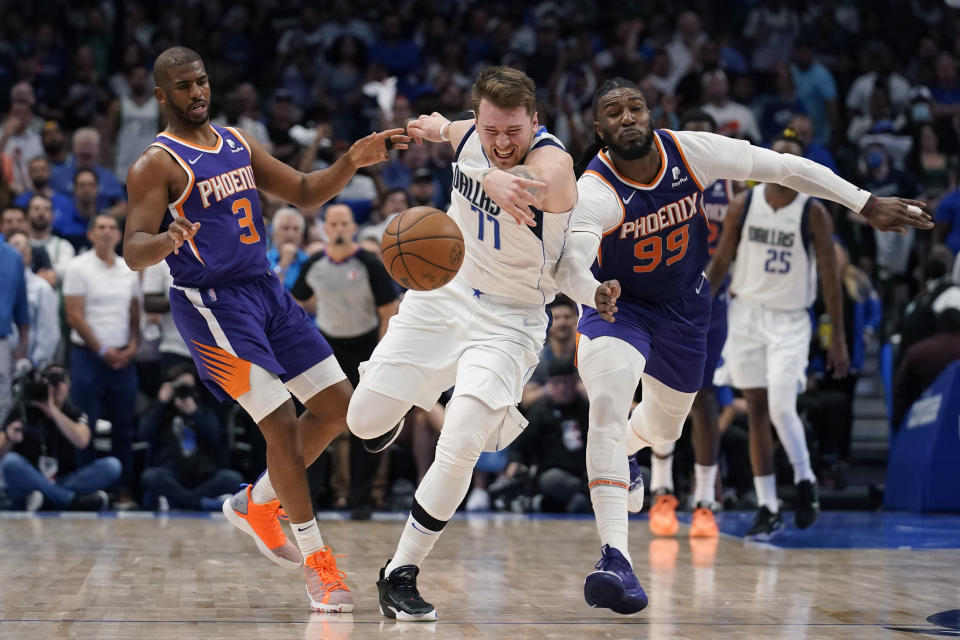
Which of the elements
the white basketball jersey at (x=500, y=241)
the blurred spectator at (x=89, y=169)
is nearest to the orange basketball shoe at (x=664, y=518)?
the white basketball jersey at (x=500, y=241)

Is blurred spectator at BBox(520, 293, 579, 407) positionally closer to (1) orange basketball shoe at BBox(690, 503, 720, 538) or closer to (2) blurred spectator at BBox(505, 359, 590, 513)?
(2) blurred spectator at BBox(505, 359, 590, 513)

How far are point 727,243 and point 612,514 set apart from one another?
3.39 meters

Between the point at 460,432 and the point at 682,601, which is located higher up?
the point at 460,432

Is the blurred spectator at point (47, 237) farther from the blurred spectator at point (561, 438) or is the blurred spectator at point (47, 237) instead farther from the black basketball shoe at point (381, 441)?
the black basketball shoe at point (381, 441)

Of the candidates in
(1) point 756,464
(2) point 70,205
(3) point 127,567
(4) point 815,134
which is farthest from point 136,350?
(4) point 815,134

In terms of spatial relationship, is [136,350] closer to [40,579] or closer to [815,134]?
[40,579]

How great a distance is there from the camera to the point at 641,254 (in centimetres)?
591

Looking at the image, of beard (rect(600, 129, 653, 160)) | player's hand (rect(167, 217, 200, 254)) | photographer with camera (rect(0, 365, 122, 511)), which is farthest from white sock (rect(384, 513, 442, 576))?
photographer with camera (rect(0, 365, 122, 511))

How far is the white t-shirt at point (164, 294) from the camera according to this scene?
10320mm

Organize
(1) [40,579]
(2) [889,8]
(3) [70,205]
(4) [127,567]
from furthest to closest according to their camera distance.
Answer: (2) [889,8] → (3) [70,205] → (4) [127,567] → (1) [40,579]

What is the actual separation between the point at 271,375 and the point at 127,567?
1.82 meters

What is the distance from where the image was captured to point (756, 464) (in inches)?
323

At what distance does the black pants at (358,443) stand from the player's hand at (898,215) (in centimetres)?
468

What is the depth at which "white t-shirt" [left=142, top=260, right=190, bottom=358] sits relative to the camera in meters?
10.3
